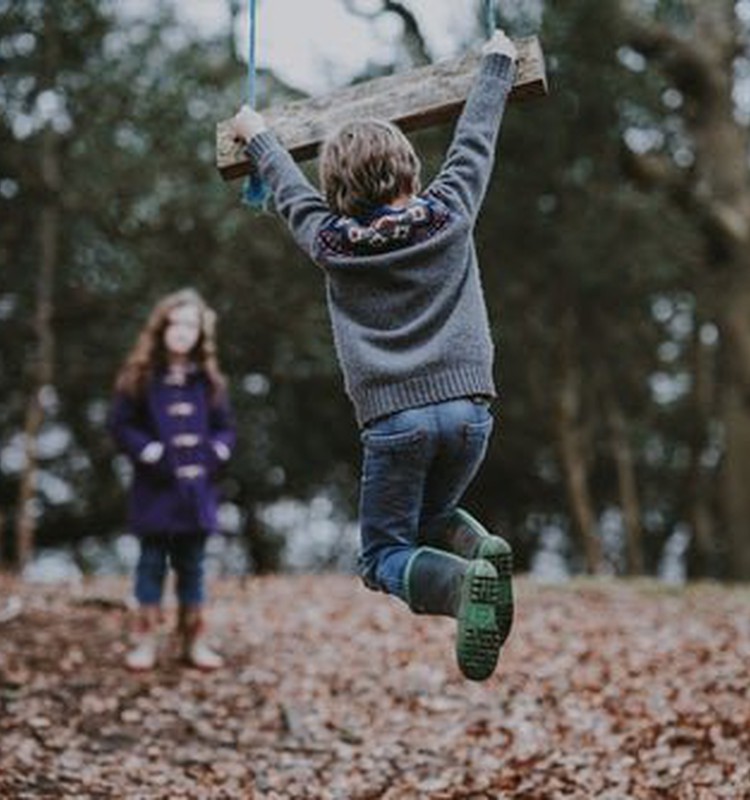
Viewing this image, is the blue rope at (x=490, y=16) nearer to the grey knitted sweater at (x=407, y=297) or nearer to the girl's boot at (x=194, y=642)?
the grey knitted sweater at (x=407, y=297)

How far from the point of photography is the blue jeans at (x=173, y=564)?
22.9ft

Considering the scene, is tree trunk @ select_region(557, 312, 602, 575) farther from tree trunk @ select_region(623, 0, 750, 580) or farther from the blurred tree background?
tree trunk @ select_region(623, 0, 750, 580)

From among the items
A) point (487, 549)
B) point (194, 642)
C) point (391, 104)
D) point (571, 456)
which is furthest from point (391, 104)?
point (571, 456)

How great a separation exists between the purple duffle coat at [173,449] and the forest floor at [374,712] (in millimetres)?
981

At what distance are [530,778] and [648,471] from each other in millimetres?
14837

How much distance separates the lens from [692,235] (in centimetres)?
1669

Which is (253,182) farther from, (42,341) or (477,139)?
(42,341)

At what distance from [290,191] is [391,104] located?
61 centimetres

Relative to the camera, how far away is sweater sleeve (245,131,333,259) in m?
3.87

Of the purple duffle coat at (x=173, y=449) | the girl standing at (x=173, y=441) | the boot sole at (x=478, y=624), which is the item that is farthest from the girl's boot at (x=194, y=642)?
the boot sole at (x=478, y=624)

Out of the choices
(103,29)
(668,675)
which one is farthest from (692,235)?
(668,675)

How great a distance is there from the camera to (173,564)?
7.05 meters

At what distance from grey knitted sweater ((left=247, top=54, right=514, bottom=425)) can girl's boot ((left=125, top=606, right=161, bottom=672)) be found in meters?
3.63

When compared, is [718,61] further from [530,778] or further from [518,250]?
[530,778]
